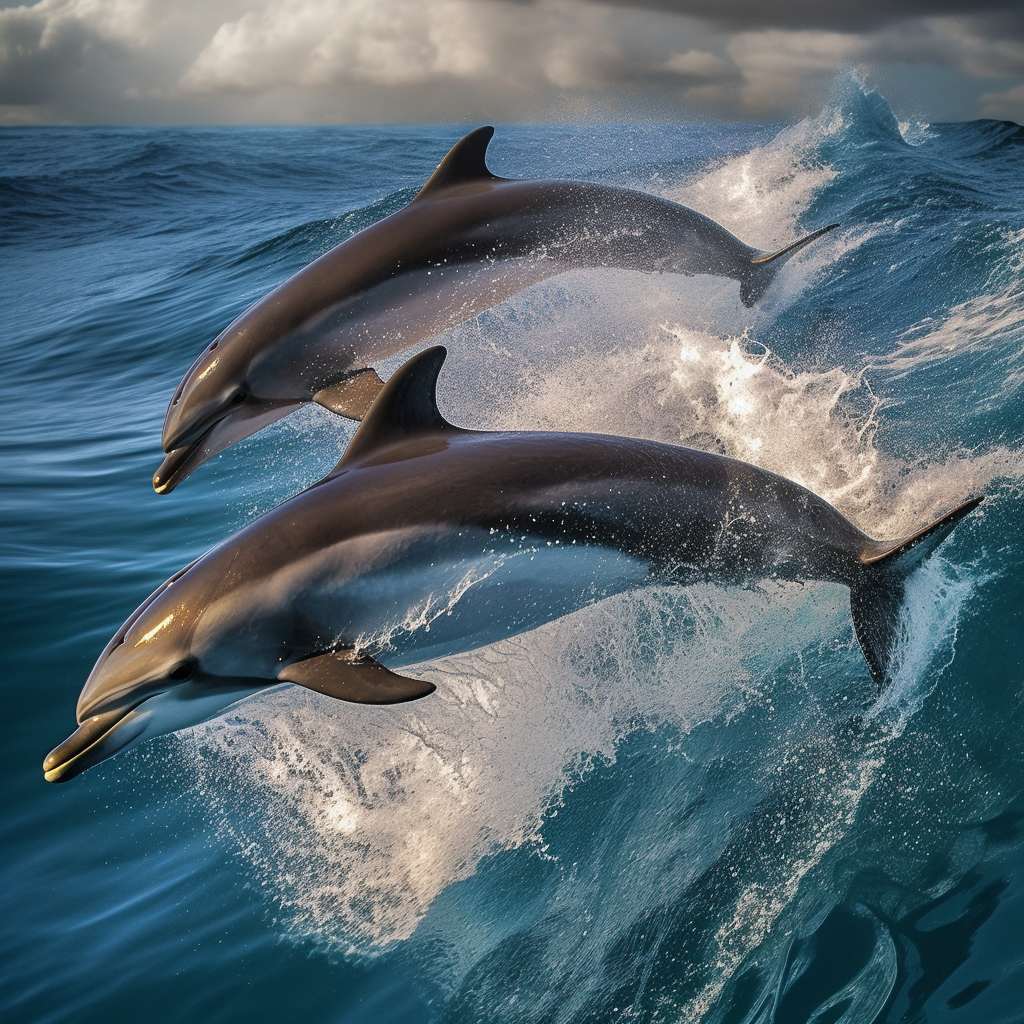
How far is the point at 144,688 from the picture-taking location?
320cm

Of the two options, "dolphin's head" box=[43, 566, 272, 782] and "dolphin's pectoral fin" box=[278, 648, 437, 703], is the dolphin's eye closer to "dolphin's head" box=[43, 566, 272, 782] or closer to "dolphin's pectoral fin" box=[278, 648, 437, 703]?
"dolphin's head" box=[43, 566, 272, 782]

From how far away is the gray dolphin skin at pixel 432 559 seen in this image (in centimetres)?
325

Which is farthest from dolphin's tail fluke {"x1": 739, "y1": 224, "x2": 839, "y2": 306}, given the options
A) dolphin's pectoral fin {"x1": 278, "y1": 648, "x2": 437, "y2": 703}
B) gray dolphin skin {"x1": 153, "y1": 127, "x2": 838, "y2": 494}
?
dolphin's pectoral fin {"x1": 278, "y1": 648, "x2": 437, "y2": 703}

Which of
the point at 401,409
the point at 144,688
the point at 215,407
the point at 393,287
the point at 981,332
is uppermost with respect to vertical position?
the point at 393,287

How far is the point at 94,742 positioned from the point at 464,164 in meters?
4.03

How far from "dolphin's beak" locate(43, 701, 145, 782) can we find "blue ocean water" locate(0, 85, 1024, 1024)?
1157mm

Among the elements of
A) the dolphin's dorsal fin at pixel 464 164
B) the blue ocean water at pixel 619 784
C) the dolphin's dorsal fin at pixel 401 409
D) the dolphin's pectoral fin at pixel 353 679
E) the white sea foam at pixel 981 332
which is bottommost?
the blue ocean water at pixel 619 784

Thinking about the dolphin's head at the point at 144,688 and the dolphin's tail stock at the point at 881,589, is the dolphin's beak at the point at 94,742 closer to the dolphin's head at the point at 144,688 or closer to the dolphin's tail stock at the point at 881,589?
the dolphin's head at the point at 144,688

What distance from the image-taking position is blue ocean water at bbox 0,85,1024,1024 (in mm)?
3291

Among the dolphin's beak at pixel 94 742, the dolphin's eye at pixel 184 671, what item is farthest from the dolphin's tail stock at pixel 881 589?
the dolphin's beak at pixel 94 742

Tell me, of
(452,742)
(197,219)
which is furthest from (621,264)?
(197,219)

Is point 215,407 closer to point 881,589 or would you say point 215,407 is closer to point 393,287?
point 393,287

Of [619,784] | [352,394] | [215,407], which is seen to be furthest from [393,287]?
[619,784]

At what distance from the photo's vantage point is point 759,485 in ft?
12.6
